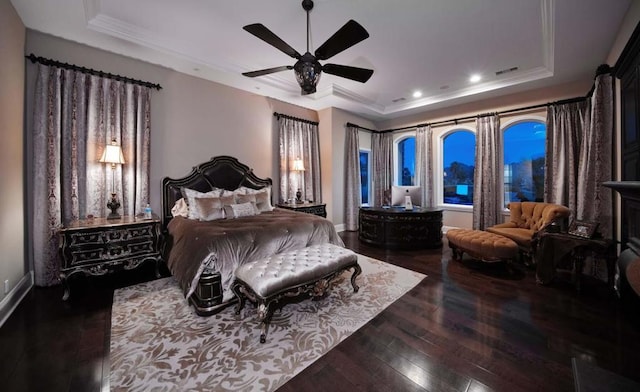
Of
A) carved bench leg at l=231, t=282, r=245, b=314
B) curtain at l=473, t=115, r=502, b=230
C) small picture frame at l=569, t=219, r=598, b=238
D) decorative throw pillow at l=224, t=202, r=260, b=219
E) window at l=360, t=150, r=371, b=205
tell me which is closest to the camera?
carved bench leg at l=231, t=282, r=245, b=314

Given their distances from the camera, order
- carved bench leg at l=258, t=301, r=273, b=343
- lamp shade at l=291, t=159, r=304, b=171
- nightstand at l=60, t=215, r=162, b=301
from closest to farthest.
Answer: carved bench leg at l=258, t=301, r=273, b=343, nightstand at l=60, t=215, r=162, b=301, lamp shade at l=291, t=159, r=304, b=171

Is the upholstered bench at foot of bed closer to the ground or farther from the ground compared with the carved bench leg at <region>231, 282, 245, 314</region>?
farther from the ground

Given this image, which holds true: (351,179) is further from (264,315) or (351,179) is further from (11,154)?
(11,154)

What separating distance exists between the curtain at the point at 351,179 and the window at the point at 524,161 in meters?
3.22

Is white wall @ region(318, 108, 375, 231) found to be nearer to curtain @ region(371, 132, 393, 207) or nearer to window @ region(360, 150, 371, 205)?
window @ region(360, 150, 371, 205)

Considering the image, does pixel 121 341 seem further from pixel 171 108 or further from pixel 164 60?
pixel 164 60

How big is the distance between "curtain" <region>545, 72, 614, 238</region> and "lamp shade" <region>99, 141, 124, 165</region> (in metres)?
6.27

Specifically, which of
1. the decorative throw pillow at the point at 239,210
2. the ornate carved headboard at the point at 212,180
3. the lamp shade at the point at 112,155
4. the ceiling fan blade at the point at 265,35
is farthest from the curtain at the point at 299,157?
the ceiling fan blade at the point at 265,35

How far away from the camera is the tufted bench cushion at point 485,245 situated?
11.2 ft

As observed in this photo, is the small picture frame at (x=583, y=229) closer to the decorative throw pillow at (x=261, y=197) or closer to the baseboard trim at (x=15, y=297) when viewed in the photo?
the decorative throw pillow at (x=261, y=197)

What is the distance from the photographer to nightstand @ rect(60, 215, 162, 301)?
107 inches

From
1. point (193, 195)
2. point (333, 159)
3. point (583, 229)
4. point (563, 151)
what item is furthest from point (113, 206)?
point (563, 151)

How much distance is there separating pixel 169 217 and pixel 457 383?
4138 millimetres

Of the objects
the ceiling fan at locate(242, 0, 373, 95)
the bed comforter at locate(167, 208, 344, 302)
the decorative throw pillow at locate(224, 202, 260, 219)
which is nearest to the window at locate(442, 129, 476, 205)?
the bed comforter at locate(167, 208, 344, 302)
